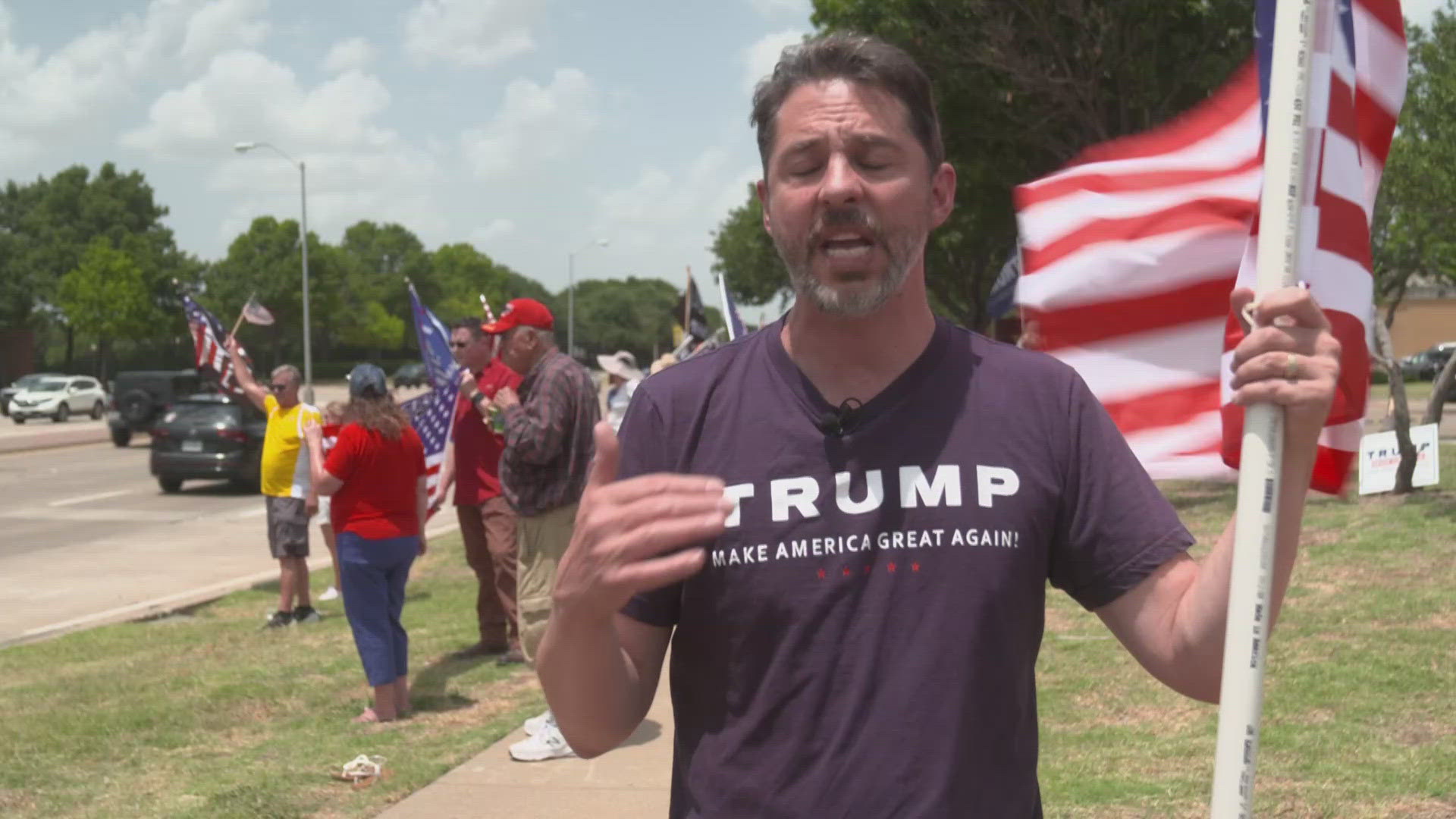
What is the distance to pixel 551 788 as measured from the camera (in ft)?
19.5

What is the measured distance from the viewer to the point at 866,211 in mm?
2105

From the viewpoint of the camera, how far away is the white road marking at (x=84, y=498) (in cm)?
2052

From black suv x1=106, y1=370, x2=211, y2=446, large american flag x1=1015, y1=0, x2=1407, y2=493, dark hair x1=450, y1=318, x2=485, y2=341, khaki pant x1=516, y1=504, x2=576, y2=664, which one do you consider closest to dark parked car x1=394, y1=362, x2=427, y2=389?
black suv x1=106, y1=370, x2=211, y2=446

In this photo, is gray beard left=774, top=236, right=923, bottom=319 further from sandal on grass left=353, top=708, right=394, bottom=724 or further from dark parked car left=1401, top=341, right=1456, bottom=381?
dark parked car left=1401, top=341, right=1456, bottom=381

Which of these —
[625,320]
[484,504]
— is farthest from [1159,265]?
[625,320]

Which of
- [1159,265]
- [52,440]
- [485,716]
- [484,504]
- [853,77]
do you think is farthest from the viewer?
[52,440]

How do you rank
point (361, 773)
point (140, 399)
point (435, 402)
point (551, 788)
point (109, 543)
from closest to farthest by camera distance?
point (551, 788) → point (361, 773) → point (435, 402) → point (109, 543) → point (140, 399)

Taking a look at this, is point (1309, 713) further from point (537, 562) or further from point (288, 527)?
point (288, 527)

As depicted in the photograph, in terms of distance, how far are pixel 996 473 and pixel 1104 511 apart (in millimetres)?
182

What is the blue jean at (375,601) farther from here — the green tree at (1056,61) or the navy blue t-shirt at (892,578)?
the green tree at (1056,61)

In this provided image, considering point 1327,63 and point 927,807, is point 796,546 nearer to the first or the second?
point 927,807

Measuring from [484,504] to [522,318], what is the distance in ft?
5.59

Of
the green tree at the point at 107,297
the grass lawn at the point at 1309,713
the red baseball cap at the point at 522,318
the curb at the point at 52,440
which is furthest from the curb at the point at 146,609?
the green tree at the point at 107,297

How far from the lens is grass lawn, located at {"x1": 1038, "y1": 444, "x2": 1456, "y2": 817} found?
5.26m
